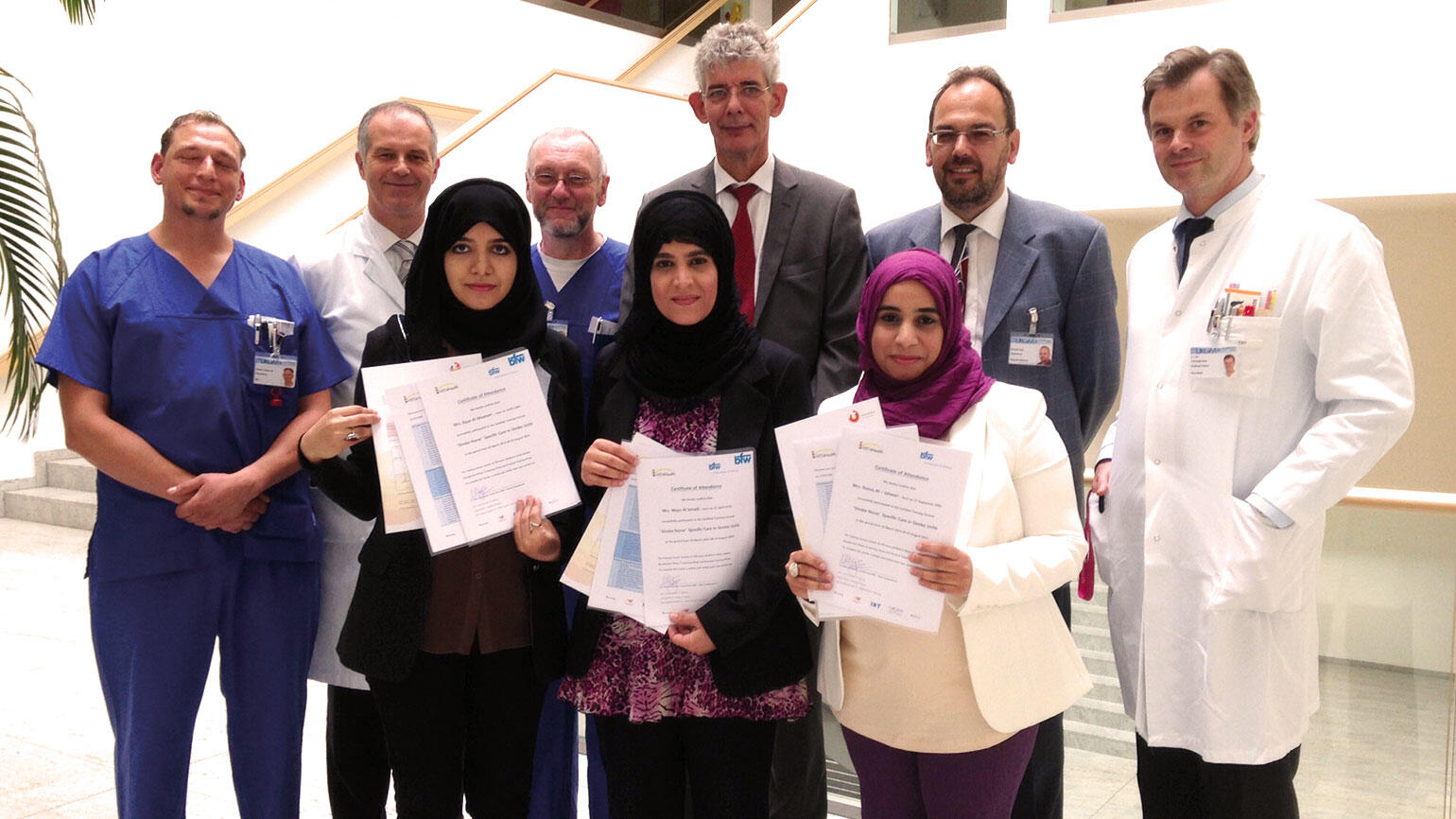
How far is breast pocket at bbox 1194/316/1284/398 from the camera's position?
6.64 ft

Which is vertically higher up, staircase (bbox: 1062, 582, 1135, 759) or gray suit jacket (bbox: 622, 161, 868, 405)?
gray suit jacket (bbox: 622, 161, 868, 405)

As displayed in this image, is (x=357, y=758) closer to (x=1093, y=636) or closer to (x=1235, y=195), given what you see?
(x=1093, y=636)

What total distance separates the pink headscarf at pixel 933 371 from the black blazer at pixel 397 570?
67 cm

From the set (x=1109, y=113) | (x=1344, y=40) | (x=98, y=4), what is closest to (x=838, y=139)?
(x=1109, y=113)

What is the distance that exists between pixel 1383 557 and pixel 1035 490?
4.91 ft

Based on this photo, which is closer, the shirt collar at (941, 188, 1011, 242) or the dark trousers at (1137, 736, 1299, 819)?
the dark trousers at (1137, 736, 1299, 819)

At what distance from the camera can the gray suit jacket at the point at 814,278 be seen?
2445 millimetres

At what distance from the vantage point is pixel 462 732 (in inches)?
83.6

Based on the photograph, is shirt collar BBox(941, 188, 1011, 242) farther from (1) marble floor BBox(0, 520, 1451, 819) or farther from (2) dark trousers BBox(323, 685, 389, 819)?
(2) dark trousers BBox(323, 685, 389, 819)

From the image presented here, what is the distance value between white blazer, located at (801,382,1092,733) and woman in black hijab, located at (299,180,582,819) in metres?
0.59

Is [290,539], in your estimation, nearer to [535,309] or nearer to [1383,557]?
[535,309]

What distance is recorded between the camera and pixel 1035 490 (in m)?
1.91

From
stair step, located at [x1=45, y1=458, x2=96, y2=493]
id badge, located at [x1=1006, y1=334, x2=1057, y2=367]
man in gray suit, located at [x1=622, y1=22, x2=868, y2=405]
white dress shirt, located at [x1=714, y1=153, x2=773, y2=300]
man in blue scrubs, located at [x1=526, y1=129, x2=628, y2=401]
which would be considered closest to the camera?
id badge, located at [x1=1006, y1=334, x2=1057, y2=367]

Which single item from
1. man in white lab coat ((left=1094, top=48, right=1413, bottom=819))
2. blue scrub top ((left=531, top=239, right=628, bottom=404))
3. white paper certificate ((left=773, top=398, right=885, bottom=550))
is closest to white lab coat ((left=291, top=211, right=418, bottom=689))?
blue scrub top ((left=531, top=239, right=628, bottom=404))
